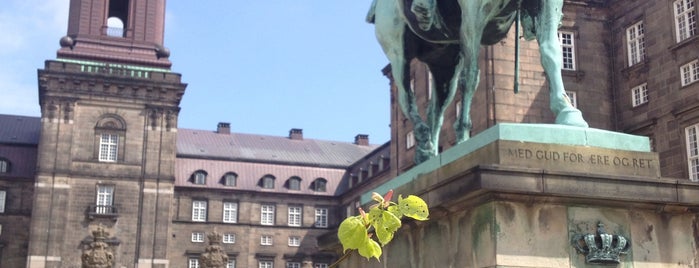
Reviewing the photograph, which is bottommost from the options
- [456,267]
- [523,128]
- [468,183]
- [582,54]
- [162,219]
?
[456,267]

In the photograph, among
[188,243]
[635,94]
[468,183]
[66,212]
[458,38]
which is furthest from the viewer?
[188,243]

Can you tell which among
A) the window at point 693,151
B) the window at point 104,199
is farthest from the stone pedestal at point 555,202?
the window at point 104,199

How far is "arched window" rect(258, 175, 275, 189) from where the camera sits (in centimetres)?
7506

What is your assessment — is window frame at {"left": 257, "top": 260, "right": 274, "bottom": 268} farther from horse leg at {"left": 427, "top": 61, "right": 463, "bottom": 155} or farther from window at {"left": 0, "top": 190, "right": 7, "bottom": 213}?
horse leg at {"left": 427, "top": 61, "right": 463, "bottom": 155}

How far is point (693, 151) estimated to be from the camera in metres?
33.5

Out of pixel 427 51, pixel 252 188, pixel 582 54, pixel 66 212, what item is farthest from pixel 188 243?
pixel 427 51

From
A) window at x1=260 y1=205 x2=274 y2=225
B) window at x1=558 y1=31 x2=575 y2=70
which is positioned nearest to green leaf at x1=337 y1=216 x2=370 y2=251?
window at x1=558 y1=31 x2=575 y2=70

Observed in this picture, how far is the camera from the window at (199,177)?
238ft

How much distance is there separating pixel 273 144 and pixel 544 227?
2954 inches

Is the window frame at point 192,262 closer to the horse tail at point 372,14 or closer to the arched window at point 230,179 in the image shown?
the arched window at point 230,179

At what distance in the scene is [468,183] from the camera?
6715 millimetres

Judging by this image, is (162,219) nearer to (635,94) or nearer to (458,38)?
(635,94)

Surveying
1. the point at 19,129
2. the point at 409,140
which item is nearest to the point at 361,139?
the point at 19,129

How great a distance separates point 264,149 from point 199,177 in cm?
848
